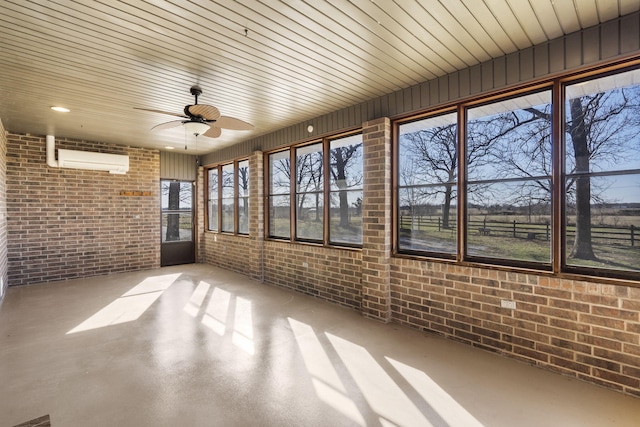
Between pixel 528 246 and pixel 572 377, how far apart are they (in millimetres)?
1198

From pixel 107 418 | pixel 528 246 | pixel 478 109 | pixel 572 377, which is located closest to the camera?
pixel 107 418

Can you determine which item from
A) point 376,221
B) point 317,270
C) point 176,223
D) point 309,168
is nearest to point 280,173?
point 309,168

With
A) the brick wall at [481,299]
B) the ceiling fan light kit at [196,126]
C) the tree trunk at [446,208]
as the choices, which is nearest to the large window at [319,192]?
the brick wall at [481,299]

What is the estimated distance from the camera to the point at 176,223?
8297mm

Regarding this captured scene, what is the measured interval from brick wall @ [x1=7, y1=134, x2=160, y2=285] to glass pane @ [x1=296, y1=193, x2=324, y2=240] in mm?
4119

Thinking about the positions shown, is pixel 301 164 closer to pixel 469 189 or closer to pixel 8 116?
pixel 469 189

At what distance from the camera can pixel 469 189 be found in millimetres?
3660

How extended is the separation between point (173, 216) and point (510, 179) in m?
7.57

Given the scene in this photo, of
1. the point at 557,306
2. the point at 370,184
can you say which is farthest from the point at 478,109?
the point at 557,306

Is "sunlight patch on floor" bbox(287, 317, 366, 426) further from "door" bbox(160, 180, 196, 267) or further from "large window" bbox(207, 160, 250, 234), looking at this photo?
"door" bbox(160, 180, 196, 267)

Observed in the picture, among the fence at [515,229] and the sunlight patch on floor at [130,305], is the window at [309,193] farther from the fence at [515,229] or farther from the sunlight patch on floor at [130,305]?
the sunlight patch on floor at [130,305]

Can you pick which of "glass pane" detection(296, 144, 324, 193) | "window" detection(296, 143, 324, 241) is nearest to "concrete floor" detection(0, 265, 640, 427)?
"window" detection(296, 143, 324, 241)

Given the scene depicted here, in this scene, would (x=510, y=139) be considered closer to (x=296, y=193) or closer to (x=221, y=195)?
(x=296, y=193)

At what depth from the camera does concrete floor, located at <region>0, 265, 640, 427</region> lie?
2.34 meters
